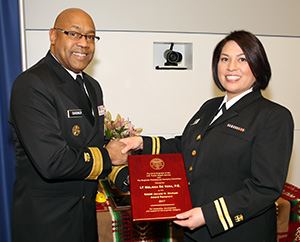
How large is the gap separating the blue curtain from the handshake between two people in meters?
1.14

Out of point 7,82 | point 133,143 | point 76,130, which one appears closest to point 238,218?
point 133,143

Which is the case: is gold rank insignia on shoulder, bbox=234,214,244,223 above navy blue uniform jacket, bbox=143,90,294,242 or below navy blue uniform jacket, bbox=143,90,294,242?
below

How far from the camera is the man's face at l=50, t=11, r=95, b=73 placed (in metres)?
1.71

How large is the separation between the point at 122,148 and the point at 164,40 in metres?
1.29

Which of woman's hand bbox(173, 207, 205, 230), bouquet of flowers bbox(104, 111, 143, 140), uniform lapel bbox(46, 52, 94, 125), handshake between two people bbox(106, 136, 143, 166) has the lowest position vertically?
woman's hand bbox(173, 207, 205, 230)

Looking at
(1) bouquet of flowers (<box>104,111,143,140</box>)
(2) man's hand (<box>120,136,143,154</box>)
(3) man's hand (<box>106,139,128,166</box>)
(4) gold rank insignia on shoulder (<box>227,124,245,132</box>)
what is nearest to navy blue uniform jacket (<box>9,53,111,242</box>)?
(3) man's hand (<box>106,139,128,166</box>)

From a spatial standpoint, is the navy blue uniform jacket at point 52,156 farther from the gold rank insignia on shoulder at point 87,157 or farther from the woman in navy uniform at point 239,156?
the woman in navy uniform at point 239,156

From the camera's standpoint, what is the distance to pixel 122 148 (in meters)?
1.93

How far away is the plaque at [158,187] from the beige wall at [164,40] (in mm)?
1245

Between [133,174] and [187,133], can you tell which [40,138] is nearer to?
[133,174]

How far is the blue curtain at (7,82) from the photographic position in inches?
98.4

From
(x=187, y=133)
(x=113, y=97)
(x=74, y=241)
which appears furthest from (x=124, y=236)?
(x=113, y=97)

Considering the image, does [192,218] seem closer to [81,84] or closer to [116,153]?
[116,153]

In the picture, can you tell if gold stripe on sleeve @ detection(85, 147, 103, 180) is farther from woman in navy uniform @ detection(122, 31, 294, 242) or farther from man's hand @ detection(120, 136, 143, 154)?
woman in navy uniform @ detection(122, 31, 294, 242)
